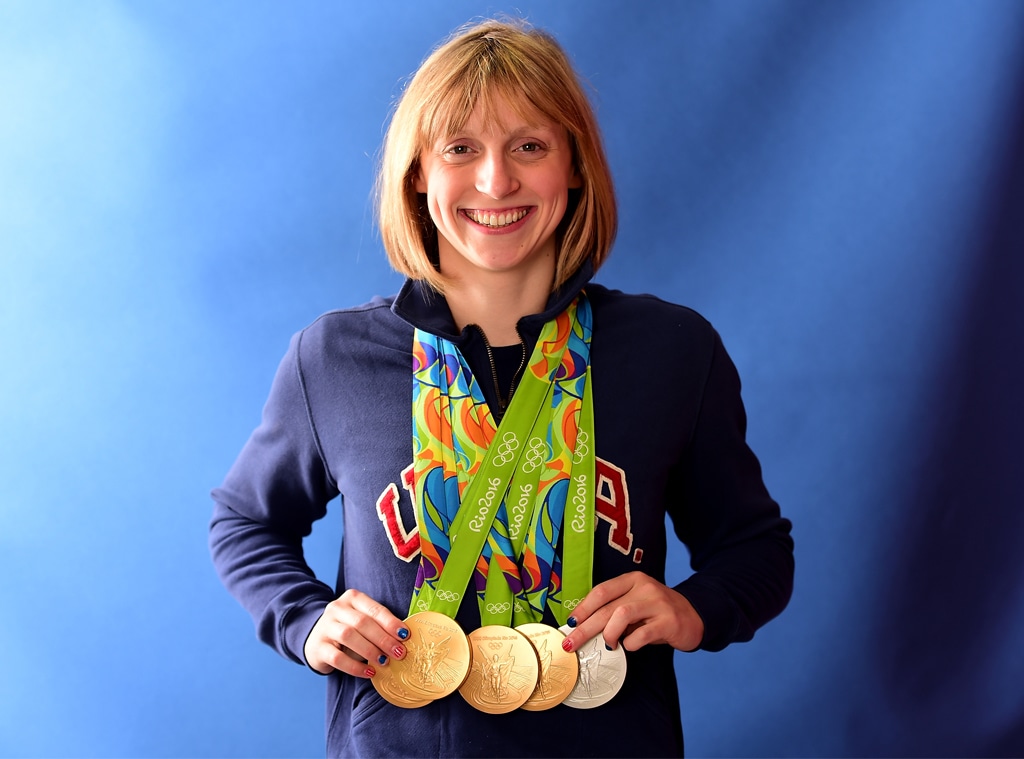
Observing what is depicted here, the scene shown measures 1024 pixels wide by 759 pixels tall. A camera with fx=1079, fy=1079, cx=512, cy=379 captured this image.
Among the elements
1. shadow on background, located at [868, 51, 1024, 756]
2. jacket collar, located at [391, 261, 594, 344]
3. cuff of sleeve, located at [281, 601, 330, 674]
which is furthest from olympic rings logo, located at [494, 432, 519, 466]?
shadow on background, located at [868, 51, 1024, 756]

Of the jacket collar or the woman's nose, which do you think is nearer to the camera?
the woman's nose

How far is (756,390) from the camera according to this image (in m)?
2.66

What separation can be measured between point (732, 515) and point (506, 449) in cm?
41

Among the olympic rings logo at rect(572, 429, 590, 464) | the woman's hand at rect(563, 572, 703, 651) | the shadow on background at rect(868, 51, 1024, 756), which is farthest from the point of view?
the shadow on background at rect(868, 51, 1024, 756)

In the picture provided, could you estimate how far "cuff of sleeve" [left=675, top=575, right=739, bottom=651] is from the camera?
171 centimetres

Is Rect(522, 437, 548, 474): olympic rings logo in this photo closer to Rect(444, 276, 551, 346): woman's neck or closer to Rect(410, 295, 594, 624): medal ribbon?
Rect(410, 295, 594, 624): medal ribbon

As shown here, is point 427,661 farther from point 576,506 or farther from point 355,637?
point 576,506

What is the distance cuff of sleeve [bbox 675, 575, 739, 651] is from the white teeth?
0.66m

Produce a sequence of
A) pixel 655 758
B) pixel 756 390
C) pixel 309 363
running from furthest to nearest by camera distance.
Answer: pixel 756 390
pixel 309 363
pixel 655 758

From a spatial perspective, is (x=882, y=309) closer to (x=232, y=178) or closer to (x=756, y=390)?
(x=756, y=390)

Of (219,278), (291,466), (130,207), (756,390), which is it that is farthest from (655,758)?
(130,207)

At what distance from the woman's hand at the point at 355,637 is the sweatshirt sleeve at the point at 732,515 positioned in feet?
1.56

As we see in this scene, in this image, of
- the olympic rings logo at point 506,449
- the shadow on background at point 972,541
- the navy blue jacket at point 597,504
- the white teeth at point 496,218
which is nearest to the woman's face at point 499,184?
the white teeth at point 496,218

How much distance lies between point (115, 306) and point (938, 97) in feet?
6.47
